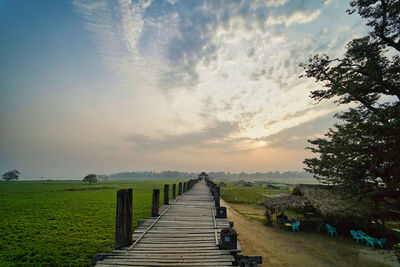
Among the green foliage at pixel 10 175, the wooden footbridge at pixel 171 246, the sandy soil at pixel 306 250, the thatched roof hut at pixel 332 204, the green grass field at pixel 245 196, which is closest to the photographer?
the wooden footbridge at pixel 171 246

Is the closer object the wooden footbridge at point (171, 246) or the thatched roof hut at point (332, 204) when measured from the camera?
the wooden footbridge at point (171, 246)

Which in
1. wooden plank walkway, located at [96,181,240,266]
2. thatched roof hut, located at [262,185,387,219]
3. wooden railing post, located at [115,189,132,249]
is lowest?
thatched roof hut, located at [262,185,387,219]

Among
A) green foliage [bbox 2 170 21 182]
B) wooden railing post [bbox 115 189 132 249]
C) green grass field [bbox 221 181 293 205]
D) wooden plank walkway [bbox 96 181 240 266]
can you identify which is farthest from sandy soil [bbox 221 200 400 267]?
green foliage [bbox 2 170 21 182]

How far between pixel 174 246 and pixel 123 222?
5.57 ft

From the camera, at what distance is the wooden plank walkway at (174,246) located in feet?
14.2

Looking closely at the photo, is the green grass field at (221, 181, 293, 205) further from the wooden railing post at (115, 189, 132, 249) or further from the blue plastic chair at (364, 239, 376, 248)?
the wooden railing post at (115, 189, 132, 249)

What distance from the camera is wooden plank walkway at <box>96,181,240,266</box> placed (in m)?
4.33

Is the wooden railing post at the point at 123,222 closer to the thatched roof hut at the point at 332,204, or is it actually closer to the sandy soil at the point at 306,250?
the sandy soil at the point at 306,250

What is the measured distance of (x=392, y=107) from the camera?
31.2ft

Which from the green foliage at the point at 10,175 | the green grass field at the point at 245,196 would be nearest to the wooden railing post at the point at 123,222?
the green grass field at the point at 245,196

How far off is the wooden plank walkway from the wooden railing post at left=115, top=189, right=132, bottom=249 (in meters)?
0.23

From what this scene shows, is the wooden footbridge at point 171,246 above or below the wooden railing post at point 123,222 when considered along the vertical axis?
below

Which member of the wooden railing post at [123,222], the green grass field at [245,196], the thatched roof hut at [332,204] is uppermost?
the wooden railing post at [123,222]

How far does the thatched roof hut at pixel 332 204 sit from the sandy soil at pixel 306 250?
5.89 ft
